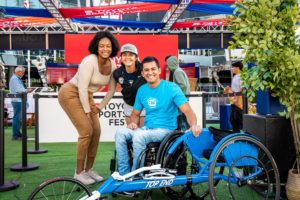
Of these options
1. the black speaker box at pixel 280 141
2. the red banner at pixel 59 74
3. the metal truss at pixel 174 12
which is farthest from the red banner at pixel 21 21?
the black speaker box at pixel 280 141

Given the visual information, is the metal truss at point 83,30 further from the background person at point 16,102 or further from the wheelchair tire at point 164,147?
the wheelchair tire at point 164,147

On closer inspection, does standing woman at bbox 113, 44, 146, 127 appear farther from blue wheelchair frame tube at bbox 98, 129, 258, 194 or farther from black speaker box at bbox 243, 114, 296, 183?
black speaker box at bbox 243, 114, 296, 183

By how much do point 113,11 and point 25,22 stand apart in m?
3.60

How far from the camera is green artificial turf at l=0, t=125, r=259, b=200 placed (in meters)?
2.84

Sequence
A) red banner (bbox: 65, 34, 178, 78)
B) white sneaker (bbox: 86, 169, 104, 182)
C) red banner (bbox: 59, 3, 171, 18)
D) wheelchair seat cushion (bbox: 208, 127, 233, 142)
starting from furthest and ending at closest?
red banner (bbox: 59, 3, 171, 18) < red banner (bbox: 65, 34, 178, 78) < white sneaker (bbox: 86, 169, 104, 182) < wheelchair seat cushion (bbox: 208, 127, 233, 142)

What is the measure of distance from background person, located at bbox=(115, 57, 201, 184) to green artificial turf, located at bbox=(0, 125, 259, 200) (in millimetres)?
640

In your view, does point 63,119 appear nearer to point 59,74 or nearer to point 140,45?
point 59,74

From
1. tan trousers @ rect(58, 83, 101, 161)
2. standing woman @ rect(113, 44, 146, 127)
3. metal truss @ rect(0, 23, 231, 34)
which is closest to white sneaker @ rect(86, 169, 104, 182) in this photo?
tan trousers @ rect(58, 83, 101, 161)

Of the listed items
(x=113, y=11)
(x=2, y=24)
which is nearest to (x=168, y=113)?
(x=113, y=11)

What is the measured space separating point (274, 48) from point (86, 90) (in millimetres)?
1781

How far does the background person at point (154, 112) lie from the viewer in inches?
90.0

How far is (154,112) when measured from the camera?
245cm

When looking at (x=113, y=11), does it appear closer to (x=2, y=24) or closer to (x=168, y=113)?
(x=2, y=24)

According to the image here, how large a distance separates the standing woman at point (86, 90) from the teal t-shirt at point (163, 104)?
2.32ft
